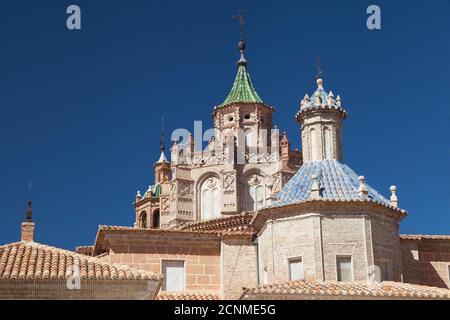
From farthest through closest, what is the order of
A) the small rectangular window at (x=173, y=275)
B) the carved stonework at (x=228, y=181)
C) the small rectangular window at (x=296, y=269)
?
the carved stonework at (x=228, y=181)
the small rectangular window at (x=173, y=275)
the small rectangular window at (x=296, y=269)

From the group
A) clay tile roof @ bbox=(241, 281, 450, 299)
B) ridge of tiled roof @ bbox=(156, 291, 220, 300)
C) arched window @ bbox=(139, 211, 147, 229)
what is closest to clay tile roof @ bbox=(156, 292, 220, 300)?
ridge of tiled roof @ bbox=(156, 291, 220, 300)

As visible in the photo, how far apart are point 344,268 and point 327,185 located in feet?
10.6

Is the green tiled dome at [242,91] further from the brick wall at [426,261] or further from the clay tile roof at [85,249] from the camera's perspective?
the brick wall at [426,261]

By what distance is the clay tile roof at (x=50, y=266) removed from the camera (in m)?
23.5

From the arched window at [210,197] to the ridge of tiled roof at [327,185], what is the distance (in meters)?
21.4

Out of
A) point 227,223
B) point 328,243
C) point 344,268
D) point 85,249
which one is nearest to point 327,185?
point 328,243

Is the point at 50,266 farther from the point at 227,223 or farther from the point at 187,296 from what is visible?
the point at 227,223

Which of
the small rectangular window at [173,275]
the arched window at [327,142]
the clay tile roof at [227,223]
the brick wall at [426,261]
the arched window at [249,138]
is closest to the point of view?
the small rectangular window at [173,275]

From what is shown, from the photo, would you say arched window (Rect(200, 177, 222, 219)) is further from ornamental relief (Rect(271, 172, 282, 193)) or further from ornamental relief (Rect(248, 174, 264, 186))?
ornamental relief (Rect(271, 172, 282, 193))

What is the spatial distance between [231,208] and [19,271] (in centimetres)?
2956

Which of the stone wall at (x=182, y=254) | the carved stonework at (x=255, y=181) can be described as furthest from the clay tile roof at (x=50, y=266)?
the carved stonework at (x=255, y=181)

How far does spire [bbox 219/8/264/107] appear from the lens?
2258 inches

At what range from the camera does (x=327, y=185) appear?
100 ft
